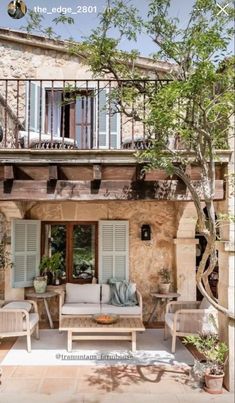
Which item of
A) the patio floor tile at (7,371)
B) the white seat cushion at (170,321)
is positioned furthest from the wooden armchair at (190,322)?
the patio floor tile at (7,371)

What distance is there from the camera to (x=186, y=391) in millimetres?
4703

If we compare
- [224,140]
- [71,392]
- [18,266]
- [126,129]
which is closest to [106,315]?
[71,392]

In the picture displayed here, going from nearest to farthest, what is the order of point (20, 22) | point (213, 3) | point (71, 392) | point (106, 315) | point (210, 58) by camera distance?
point (210, 58)
point (213, 3)
point (71, 392)
point (106, 315)
point (20, 22)

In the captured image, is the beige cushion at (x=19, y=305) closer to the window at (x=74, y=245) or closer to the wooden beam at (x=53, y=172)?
the window at (x=74, y=245)

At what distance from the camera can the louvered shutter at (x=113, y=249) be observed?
823cm

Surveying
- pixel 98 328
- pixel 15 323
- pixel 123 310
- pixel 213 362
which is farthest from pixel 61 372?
pixel 213 362

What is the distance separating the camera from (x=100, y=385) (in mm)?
4895

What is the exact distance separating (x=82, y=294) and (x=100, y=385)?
2.76m

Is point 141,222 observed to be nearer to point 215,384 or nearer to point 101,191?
point 101,191

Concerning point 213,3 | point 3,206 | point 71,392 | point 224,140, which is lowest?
point 71,392

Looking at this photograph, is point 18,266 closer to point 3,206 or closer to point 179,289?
point 3,206

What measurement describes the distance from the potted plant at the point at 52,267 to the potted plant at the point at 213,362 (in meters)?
3.89

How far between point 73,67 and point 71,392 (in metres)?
6.72

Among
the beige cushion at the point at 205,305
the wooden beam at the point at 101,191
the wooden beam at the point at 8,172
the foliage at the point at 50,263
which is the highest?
the wooden beam at the point at 8,172
